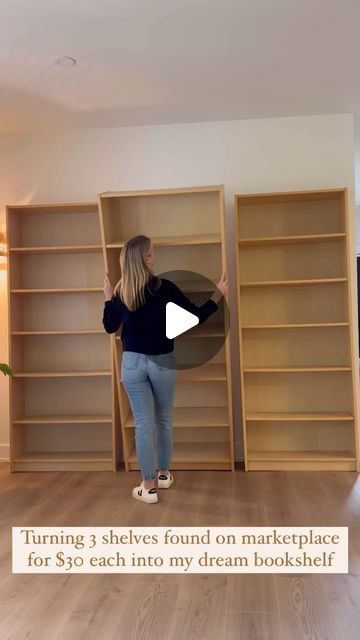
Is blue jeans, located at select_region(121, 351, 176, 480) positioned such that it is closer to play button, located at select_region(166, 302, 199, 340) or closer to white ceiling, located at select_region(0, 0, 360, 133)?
play button, located at select_region(166, 302, 199, 340)

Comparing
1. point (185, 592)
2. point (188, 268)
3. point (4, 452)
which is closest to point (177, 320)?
point (188, 268)

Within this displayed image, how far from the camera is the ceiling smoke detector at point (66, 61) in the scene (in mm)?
2875

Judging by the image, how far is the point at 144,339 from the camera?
295 centimetres

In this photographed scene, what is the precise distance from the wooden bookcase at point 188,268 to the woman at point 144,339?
0.52 meters

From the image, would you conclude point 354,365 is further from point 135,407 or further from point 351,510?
point 135,407

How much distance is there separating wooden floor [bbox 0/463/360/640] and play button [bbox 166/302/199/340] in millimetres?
993

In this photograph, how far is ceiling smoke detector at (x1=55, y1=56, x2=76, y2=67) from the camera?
288cm

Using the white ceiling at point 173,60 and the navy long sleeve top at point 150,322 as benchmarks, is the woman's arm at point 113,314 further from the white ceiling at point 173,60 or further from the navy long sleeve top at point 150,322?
the white ceiling at point 173,60

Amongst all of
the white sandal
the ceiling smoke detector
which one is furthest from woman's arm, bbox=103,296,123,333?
the ceiling smoke detector

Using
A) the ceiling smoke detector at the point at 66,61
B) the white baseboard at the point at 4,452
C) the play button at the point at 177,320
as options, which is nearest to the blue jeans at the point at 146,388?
the play button at the point at 177,320

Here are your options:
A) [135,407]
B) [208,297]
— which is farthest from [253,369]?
[135,407]

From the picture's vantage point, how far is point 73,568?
2232mm

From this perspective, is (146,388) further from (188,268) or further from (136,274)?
(188,268)

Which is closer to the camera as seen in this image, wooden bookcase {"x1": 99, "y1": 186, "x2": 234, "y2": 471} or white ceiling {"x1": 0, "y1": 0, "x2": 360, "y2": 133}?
white ceiling {"x1": 0, "y1": 0, "x2": 360, "y2": 133}
